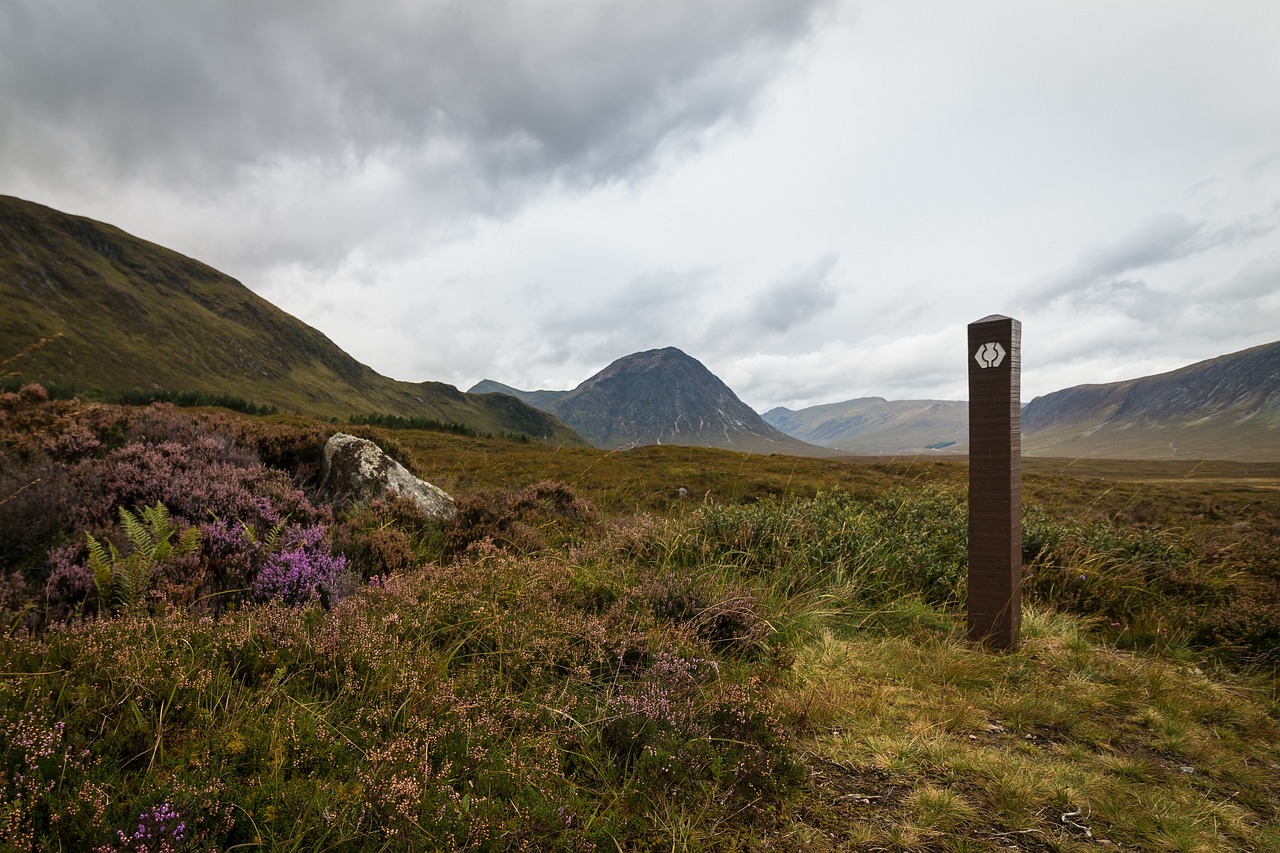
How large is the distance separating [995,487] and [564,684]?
419cm

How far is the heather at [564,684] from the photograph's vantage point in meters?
2.17

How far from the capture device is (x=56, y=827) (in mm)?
1770

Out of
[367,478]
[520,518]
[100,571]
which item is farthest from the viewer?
[367,478]

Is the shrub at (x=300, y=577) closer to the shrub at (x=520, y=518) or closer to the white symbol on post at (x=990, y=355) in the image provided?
the shrub at (x=520, y=518)

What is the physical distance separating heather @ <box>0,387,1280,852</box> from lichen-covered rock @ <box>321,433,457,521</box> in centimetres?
102

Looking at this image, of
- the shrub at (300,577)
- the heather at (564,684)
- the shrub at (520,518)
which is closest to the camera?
the heather at (564,684)

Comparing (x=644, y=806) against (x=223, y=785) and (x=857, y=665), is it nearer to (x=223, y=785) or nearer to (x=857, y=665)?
(x=223, y=785)

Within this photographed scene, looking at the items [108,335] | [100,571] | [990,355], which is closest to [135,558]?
[100,571]

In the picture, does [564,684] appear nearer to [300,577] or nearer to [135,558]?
[300,577]

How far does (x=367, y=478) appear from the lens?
7676mm

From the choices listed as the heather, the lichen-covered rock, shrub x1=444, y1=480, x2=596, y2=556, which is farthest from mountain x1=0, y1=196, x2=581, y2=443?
the heather

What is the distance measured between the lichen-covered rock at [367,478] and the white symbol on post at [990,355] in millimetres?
6481

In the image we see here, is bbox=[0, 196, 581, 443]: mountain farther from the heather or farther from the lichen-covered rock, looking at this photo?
the heather

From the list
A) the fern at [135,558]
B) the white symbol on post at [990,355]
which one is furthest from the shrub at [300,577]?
the white symbol on post at [990,355]
